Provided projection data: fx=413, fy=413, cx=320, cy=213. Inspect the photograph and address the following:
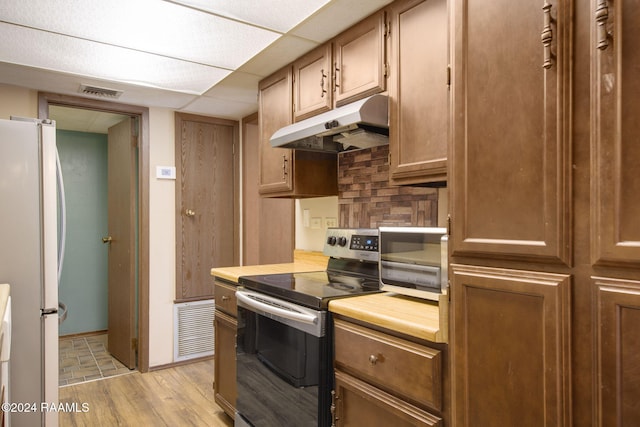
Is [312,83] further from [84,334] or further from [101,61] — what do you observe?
[84,334]

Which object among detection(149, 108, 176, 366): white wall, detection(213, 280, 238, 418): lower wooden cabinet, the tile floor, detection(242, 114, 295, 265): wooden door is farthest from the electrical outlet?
the tile floor

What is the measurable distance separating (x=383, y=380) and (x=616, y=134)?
962 millimetres

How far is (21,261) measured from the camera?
6.37 feet

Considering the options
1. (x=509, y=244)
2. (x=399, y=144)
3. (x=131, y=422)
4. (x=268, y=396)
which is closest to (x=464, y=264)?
(x=509, y=244)

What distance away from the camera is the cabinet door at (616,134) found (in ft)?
2.54

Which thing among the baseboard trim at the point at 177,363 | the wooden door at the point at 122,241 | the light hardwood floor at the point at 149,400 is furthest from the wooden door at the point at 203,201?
the light hardwood floor at the point at 149,400

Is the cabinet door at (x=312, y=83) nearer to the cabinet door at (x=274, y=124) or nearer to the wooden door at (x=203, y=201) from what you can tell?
the cabinet door at (x=274, y=124)

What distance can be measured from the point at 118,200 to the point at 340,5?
2.67 meters

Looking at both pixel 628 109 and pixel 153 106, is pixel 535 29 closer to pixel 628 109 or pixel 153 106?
pixel 628 109

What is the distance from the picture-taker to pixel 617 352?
2.62 ft

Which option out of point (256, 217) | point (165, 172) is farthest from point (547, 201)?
point (165, 172)

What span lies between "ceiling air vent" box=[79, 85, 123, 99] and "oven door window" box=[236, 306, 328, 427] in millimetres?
1832

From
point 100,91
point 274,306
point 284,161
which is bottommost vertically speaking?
point 274,306

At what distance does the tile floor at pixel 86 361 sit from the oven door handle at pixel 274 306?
188 cm
